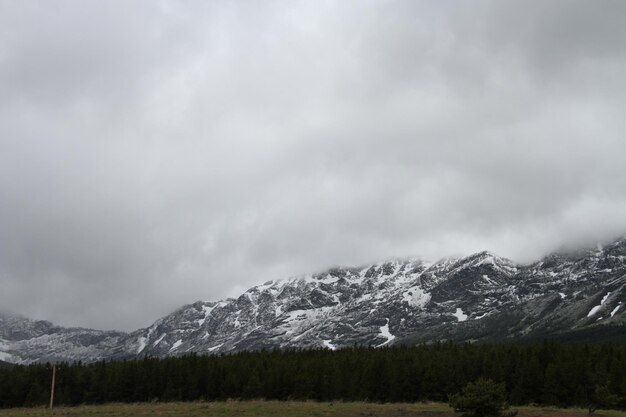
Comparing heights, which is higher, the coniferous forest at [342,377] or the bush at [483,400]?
the coniferous forest at [342,377]

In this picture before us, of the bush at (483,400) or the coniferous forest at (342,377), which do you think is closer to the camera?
the bush at (483,400)

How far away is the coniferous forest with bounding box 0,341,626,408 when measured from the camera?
96.8 m

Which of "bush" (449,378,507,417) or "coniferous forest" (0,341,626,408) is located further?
"coniferous forest" (0,341,626,408)

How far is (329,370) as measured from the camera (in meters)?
112

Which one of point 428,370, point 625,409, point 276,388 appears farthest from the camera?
point 276,388

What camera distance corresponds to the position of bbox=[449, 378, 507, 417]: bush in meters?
57.5

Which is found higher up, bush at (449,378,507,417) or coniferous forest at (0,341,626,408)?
coniferous forest at (0,341,626,408)

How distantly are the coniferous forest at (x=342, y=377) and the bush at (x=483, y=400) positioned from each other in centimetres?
3226

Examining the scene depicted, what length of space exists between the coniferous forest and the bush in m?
32.3

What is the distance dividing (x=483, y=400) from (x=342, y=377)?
176 feet

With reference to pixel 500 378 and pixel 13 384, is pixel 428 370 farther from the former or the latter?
pixel 13 384

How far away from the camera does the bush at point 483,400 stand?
57500 millimetres

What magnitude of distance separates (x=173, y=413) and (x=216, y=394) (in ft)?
164

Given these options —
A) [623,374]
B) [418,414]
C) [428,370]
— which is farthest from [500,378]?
[418,414]
